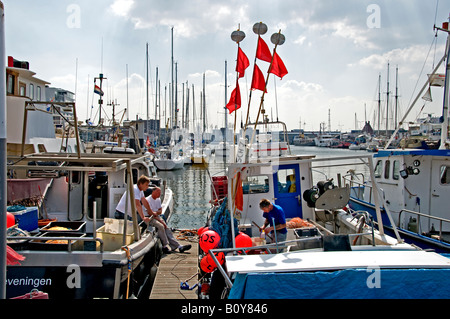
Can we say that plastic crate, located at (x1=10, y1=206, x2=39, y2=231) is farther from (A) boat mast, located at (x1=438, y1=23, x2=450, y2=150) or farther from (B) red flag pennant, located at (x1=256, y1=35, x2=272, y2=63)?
(A) boat mast, located at (x1=438, y1=23, x2=450, y2=150)

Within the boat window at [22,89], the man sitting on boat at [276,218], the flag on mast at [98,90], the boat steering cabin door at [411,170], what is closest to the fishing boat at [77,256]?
the man sitting on boat at [276,218]

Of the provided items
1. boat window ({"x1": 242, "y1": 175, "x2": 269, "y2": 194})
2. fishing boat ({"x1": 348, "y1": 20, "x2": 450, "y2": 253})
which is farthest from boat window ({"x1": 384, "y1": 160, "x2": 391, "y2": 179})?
boat window ({"x1": 242, "y1": 175, "x2": 269, "y2": 194})

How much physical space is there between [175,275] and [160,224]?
1554 millimetres

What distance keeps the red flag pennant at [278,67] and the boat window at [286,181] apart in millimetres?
2775

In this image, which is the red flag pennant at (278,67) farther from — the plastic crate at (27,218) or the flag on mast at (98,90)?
the flag on mast at (98,90)

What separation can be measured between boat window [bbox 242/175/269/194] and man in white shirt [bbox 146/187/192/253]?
2.29m

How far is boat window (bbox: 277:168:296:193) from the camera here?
9.51 meters

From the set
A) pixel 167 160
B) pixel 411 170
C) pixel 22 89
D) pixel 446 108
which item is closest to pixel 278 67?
pixel 411 170

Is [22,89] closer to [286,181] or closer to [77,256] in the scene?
[77,256]

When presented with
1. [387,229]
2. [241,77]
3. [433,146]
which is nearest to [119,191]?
[241,77]
